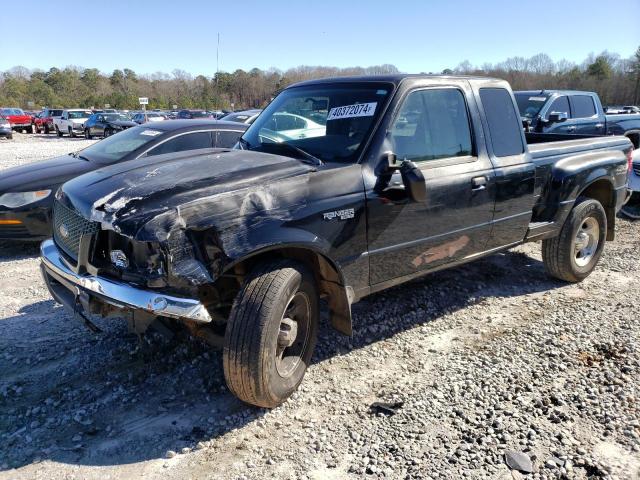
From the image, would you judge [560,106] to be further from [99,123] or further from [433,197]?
[99,123]

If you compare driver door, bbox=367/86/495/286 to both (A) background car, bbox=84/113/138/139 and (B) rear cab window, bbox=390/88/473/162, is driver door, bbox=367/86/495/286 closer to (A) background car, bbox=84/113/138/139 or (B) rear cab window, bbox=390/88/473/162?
(B) rear cab window, bbox=390/88/473/162

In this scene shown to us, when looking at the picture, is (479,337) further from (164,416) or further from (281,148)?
(164,416)

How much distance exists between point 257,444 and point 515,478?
1382mm

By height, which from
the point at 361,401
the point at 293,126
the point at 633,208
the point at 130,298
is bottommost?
the point at 361,401

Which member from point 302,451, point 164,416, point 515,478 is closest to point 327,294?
point 302,451

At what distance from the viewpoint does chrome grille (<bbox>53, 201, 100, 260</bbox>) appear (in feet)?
9.86

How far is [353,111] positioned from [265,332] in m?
1.79

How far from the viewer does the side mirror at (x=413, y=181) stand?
330 centimetres

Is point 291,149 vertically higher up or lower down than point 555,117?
lower down

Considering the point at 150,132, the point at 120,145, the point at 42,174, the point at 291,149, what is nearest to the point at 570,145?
the point at 291,149

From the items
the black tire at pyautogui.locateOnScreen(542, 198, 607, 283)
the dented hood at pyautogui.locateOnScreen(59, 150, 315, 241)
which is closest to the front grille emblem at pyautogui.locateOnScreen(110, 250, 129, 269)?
the dented hood at pyautogui.locateOnScreen(59, 150, 315, 241)

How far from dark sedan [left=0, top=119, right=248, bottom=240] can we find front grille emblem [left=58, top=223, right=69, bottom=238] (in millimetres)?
2792

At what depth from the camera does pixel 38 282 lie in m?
5.33

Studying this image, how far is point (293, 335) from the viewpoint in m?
3.25
